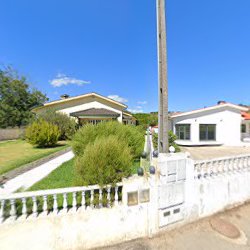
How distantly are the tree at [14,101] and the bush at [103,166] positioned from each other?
32056mm

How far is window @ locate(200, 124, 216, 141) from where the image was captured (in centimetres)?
1744

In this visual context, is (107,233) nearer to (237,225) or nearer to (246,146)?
(237,225)

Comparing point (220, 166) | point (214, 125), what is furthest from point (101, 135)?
point (214, 125)

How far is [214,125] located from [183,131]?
11.3ft

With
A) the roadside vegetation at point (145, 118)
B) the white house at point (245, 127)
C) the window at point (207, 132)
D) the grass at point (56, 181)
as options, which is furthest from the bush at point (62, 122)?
the roadside vegetation at point (145, 118)

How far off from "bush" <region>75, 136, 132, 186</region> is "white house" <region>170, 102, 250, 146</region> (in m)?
15.6

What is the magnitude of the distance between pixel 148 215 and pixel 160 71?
310 cm

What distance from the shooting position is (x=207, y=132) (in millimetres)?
17656

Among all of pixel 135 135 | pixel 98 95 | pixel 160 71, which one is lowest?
pixel 135 135

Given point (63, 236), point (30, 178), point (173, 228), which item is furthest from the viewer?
point (30, 178)

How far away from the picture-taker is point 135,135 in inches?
312

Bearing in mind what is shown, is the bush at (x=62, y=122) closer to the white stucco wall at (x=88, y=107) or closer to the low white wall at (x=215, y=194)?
the white stucco wall at (x=88, y=107)

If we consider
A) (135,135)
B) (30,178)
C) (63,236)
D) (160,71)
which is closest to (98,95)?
(135,135)

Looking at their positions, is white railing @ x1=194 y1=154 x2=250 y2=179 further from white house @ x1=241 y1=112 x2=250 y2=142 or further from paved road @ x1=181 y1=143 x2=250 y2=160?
white house @ x1=241 y1=112 x2=250 y2=142
